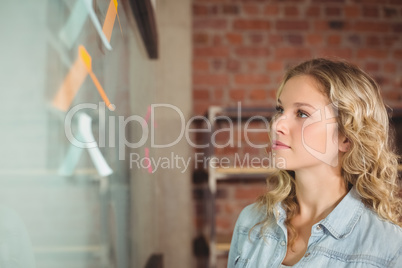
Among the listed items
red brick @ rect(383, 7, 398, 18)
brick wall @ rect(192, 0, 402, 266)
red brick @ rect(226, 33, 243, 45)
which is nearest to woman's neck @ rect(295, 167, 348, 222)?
brick wall @ rect(192, 0, 402, 266)

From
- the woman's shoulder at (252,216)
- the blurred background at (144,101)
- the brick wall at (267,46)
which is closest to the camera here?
the blurred background at (144,101)

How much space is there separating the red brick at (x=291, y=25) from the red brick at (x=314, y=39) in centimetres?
6

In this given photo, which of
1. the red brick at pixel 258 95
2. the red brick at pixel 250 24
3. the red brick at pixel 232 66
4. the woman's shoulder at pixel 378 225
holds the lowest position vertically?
the woman's shoulder at pixel 378 225

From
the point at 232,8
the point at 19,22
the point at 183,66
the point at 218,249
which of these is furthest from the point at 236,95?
the point at 19,22

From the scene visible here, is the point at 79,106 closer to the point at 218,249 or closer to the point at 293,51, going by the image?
the point at 218,249

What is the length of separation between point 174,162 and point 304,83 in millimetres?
1398

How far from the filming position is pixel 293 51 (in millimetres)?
2318

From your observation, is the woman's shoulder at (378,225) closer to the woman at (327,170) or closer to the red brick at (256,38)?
the woman at (327,170)

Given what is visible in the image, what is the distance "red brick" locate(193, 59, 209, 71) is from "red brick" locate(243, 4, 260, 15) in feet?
1.33

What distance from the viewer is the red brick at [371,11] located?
7.68 feet

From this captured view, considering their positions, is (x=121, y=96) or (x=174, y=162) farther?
(x=174, y=162)

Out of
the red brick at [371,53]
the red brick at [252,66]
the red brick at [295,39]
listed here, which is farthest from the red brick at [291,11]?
the red brick at [371,53]

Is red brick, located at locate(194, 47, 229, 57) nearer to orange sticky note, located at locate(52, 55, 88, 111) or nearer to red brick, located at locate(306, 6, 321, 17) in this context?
red brick, located at locate(306, 6, 321, 17)

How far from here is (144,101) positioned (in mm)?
1479
